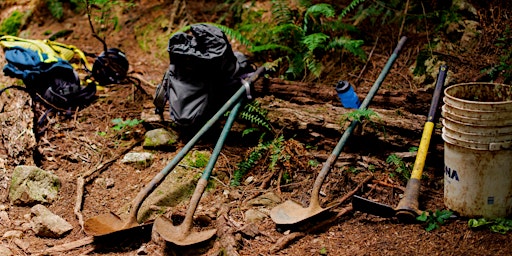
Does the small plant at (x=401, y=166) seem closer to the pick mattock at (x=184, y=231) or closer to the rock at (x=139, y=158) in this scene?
the pick mattock at (x=184, y=231)

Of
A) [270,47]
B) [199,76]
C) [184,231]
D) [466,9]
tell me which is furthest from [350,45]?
[184,231]

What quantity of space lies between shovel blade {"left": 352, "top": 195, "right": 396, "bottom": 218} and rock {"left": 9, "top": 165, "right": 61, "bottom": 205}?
2.49 meters

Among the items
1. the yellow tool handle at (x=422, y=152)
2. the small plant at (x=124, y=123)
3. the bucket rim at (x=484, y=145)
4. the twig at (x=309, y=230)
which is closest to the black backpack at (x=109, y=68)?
the small plant at (x=124, y=123)

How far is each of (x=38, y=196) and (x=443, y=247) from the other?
→ 122 inches

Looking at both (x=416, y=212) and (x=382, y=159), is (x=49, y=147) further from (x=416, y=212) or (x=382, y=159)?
(x=416, y=212)

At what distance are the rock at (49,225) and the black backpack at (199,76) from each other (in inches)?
51.5

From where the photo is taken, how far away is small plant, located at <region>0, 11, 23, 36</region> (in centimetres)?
749

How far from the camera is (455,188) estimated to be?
297cm

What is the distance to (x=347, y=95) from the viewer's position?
3.93 meters

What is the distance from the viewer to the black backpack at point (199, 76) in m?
4.04

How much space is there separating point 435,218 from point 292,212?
0.97m

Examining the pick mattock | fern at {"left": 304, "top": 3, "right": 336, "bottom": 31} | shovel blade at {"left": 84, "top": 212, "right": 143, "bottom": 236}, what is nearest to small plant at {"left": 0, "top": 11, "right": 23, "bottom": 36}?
fern at {"left": 304, "top": 3, "right": 336, "bottom": 31}

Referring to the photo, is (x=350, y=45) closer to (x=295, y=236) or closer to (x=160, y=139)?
→ (x=160, y=139)

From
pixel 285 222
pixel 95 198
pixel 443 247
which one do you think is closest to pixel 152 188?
pixel 95 198
